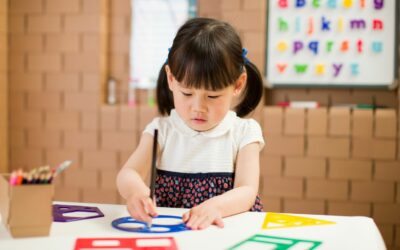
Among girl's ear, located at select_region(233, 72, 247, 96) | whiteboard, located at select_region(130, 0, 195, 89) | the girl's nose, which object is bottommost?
the girl's nose

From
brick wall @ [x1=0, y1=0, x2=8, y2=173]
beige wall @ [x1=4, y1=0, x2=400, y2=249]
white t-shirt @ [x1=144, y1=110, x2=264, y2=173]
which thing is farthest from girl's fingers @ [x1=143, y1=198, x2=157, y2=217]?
brick wall @ [x1=0, y1=0, x2=8, y2=173]

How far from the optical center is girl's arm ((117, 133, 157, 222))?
3.26ft

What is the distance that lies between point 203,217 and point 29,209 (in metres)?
0.31

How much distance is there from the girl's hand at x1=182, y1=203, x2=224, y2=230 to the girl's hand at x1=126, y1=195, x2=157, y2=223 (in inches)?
2.5

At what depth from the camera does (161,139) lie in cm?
145

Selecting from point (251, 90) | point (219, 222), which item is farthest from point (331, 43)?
point (219, 222)

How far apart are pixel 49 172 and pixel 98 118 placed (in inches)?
82.3

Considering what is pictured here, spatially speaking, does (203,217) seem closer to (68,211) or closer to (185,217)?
(185,217)

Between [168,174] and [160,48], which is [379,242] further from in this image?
[160,48]

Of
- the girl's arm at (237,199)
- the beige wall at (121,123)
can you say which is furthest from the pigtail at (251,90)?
the beige wall at (121,123)

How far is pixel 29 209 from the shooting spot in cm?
85

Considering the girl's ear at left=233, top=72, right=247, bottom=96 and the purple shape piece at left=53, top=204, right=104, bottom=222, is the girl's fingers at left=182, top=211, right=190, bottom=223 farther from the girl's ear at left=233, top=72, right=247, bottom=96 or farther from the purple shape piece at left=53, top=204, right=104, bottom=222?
the girl's ear at left=233, top=72, right=247, bottom=96

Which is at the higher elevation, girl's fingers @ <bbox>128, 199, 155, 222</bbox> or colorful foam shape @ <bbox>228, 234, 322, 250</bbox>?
girl's fingers @ <bbox>128, 199, 155, 222</bbox>

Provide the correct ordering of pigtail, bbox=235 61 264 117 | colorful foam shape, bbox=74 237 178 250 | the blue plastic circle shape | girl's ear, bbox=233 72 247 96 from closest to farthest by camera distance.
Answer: colorful foam shape, bbox=74 237 178 250 → the blue plastic circle shape → girl's ear, bbox=233 72 247 96 → pigtail, bbox=235 61 264 117
